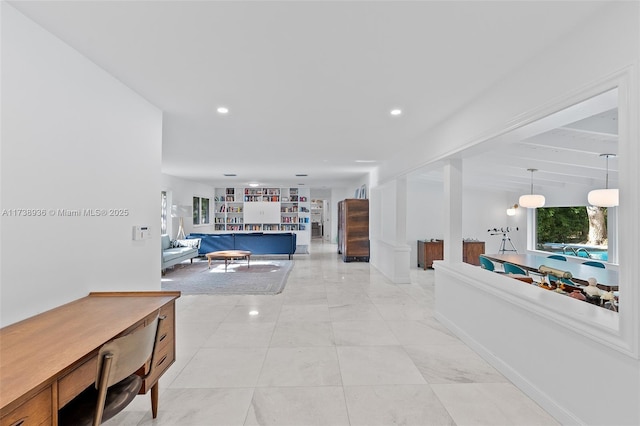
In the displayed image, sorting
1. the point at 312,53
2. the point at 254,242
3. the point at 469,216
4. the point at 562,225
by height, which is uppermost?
the point at 312,53

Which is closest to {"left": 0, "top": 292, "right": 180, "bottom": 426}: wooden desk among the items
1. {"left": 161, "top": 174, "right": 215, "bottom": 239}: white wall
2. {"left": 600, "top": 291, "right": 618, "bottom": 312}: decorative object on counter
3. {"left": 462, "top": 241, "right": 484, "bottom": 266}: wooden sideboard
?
{"left": 600, "top": 291, "right": 618, "bottom": 312}: decorative object on counter

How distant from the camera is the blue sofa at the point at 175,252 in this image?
6855 millimetres

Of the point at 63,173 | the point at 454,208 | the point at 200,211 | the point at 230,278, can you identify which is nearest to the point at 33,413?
the point at 63,173

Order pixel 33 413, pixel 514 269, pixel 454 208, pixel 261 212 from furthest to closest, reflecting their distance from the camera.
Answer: pixel 261 212 → pixel 514 269 → pixel 454 208 → pixel 33 413

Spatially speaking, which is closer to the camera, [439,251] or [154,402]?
[154,402]

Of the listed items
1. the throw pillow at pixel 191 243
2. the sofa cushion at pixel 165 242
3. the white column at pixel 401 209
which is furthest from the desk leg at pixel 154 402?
the throw pillow at pixel 191 243

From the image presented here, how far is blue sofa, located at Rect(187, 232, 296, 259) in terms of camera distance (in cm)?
912

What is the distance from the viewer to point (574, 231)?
736 cm

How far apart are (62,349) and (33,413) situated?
Result: 33 cm

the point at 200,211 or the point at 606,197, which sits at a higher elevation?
the point at 606,197

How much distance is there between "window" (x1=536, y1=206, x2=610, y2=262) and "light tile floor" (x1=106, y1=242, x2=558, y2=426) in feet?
16.6

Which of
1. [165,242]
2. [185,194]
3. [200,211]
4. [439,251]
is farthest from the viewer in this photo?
[200,211]

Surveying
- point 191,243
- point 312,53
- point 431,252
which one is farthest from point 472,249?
point 191,243

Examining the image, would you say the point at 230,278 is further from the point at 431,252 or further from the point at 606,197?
the point at 606,197
